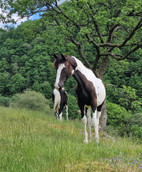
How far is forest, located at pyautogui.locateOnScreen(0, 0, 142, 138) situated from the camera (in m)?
13.3

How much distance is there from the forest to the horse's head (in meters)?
6.20

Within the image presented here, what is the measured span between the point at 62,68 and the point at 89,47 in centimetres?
2147

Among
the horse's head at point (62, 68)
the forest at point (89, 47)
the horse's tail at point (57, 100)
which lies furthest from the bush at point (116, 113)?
the horse's head at point (62, 68)

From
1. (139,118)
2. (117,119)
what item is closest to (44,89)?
(117,119)

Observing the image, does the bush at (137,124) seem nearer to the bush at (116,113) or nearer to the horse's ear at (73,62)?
the bush at (116,113)

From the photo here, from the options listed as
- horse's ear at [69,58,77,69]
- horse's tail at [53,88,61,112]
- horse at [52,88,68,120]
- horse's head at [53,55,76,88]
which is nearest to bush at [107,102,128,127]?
horse at [52,88,68,120]

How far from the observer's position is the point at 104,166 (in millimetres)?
3346

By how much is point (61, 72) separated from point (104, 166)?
2.71 metres

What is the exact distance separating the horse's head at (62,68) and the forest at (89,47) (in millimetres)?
6198

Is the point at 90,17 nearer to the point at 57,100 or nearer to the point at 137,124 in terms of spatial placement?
the point at 57,100

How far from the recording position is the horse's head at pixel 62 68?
518cm


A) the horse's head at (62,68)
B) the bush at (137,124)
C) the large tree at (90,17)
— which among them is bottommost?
the bush at (137,124)

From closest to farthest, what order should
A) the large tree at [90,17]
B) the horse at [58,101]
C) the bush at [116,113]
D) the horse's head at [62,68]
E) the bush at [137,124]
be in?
the horse's head at [62,68]
the large tree at [90,17]
the horse at [58,101]
the bush at [137,124]
the bush at [116,113]

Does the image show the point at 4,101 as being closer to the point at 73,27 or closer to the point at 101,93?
the point at 73,27
